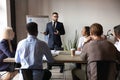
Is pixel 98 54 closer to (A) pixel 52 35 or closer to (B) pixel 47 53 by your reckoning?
(B) pixel 47 53

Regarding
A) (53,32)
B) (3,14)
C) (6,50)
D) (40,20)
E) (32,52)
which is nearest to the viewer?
(32,52)

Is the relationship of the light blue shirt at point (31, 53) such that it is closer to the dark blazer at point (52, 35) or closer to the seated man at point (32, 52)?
the seated man at point (32, 52)

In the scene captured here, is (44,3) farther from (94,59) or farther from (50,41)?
(94,59)

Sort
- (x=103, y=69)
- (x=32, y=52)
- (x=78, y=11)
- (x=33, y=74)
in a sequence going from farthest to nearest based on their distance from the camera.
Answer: (x=78, y=11), (x=32, y=52), (x=33, y=74), (x=103, y=69)

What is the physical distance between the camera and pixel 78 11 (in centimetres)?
790

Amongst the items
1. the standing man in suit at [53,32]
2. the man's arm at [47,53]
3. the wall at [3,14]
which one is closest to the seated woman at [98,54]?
the man's arm at [47,53]

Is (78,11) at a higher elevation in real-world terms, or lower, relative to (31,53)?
higher

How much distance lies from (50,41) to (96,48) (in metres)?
3.84

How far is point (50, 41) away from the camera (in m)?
6.89

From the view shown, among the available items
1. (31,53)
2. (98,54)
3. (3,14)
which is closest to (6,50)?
(31,53)

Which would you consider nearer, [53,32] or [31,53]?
[31,53]

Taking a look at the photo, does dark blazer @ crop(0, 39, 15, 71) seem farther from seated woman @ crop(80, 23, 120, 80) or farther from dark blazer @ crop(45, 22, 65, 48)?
dark blazer @ crop(45, 22, 65, 48)

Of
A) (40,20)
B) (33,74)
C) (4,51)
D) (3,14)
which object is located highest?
(3,14)

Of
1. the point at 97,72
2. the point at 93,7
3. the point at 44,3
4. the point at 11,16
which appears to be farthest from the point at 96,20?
the point at 97,72
